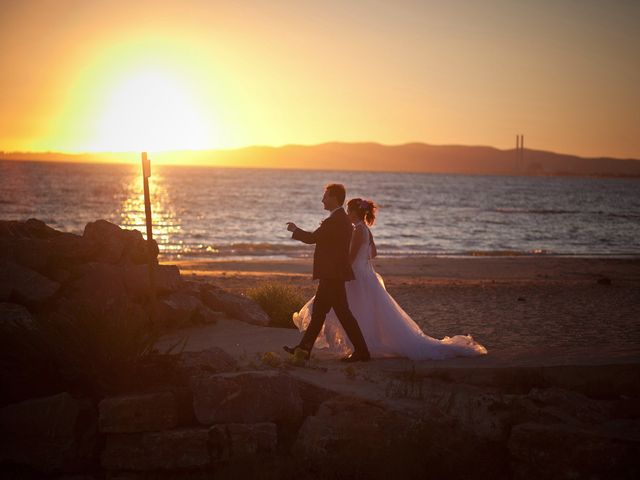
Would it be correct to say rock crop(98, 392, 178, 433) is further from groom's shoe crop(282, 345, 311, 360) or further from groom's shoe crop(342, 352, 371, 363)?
groom's shoe crop(342, 352, 371, 363)

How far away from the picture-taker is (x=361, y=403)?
6895 millimetres

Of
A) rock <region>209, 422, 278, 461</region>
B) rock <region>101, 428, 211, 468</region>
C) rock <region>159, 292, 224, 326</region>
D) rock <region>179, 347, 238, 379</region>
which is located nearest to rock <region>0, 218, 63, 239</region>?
rock <region>159, 292, 224, 326</region>

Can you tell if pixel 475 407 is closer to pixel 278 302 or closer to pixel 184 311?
pixel 184 311

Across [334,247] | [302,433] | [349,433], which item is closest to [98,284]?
[334,247]

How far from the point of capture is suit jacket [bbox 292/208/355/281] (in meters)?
8.54

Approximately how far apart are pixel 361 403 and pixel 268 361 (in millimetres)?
1691

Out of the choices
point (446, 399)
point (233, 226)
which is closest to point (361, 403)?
point (446, 399)

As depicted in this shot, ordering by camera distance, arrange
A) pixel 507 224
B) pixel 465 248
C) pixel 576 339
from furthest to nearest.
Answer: pixel 507 224 < pixel 465 248 < pixel 576 339

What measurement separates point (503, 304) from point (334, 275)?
7.57 meters

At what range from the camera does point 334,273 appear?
8641 millimetres

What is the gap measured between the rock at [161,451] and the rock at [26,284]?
10.2 feet

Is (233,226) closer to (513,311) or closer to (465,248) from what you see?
(465,248)

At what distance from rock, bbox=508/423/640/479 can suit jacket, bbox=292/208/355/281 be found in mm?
3060

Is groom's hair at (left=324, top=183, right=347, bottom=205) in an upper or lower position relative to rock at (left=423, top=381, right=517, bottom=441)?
upper
